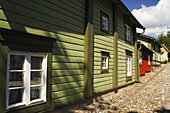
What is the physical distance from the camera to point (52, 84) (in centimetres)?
341


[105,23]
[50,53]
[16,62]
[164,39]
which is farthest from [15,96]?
[164,39]

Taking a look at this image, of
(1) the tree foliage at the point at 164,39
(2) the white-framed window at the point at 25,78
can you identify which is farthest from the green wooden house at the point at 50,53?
(1) the tree foliage at the point at 164,39

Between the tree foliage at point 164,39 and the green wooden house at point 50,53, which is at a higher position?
the tree foliage at point 164,39

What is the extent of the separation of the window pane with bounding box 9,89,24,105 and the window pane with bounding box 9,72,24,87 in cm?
14

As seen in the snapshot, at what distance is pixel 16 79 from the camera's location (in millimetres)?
2691

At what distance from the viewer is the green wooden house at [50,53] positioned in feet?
8.45

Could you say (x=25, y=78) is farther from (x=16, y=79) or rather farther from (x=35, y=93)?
(x=35, y=93)

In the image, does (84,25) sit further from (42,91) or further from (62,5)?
(42,91)

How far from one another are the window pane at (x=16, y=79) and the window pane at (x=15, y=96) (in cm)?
14

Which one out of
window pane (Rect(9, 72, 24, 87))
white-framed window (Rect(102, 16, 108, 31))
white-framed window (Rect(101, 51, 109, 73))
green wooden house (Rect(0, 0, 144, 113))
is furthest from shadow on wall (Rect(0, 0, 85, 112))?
white-framed window (Rect(102, 16, 108, 31))

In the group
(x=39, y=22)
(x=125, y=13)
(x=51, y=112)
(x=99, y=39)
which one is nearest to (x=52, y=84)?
(x=51, y=112)

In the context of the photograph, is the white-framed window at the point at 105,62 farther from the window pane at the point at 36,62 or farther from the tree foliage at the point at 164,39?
the tree foliage at the point at 164,39

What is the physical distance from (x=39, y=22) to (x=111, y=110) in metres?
4.03

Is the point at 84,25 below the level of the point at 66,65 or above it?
above
